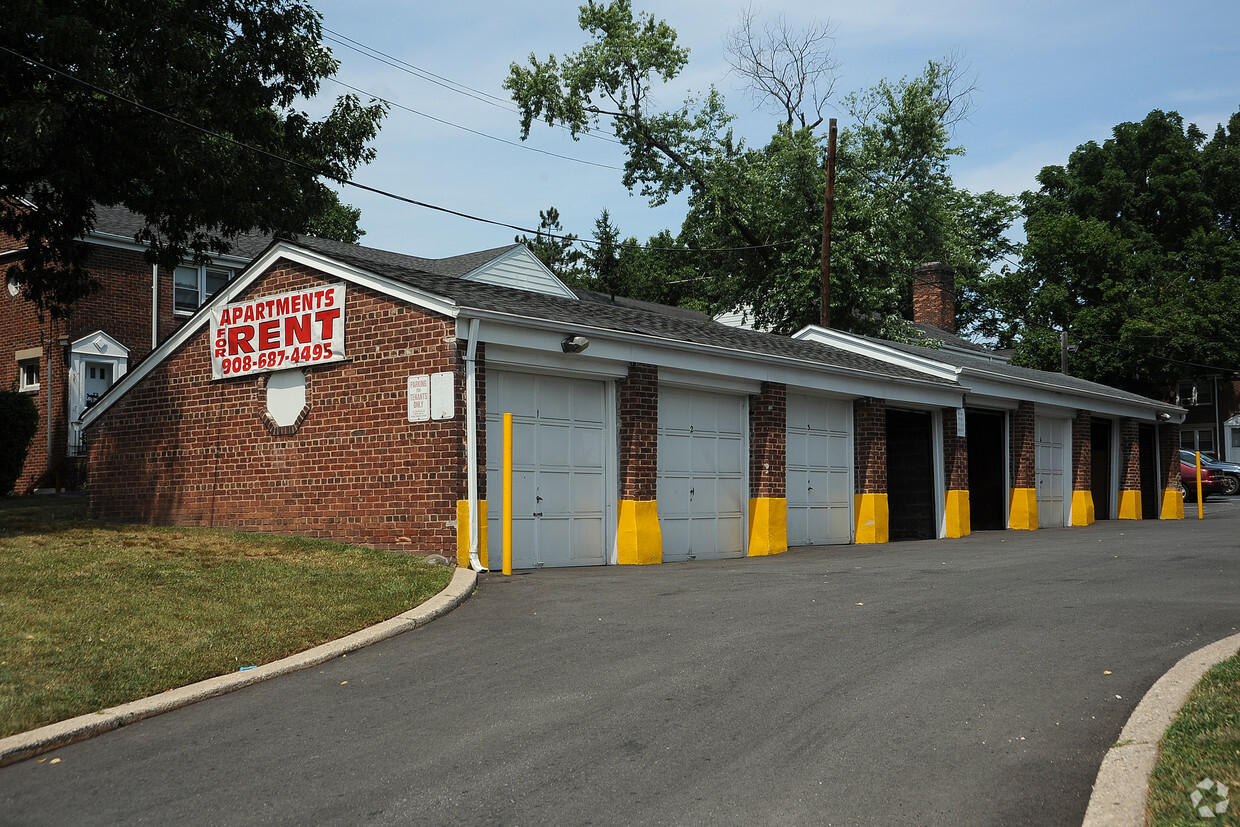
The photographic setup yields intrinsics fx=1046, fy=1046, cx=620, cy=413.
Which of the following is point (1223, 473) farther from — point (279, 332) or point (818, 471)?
point (279, 332)

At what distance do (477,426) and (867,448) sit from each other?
31.5ft

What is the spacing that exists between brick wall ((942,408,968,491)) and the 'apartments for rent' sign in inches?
514

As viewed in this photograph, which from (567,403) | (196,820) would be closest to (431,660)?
(196,820)

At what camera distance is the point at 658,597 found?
10.5m

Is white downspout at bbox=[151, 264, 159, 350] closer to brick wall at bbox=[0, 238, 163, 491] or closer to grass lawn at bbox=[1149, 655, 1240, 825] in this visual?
brick wall at bbox=[0, 238, 163, 491]

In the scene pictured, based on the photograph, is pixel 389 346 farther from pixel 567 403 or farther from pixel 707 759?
pixel 707 759

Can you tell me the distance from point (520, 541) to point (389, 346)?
118 inches

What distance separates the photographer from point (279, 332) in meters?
14.8

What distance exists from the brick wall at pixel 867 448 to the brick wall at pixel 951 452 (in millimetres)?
2490

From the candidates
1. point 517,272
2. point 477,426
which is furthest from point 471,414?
point 517,272

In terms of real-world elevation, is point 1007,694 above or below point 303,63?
below

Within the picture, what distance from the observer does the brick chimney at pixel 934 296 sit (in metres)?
49.4

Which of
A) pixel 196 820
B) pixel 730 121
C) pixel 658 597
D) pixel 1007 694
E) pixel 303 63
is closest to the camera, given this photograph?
pixel 196 820

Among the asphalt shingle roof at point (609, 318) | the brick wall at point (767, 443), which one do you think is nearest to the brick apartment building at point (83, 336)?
the asphalt shingle roof at point (609, 318)
